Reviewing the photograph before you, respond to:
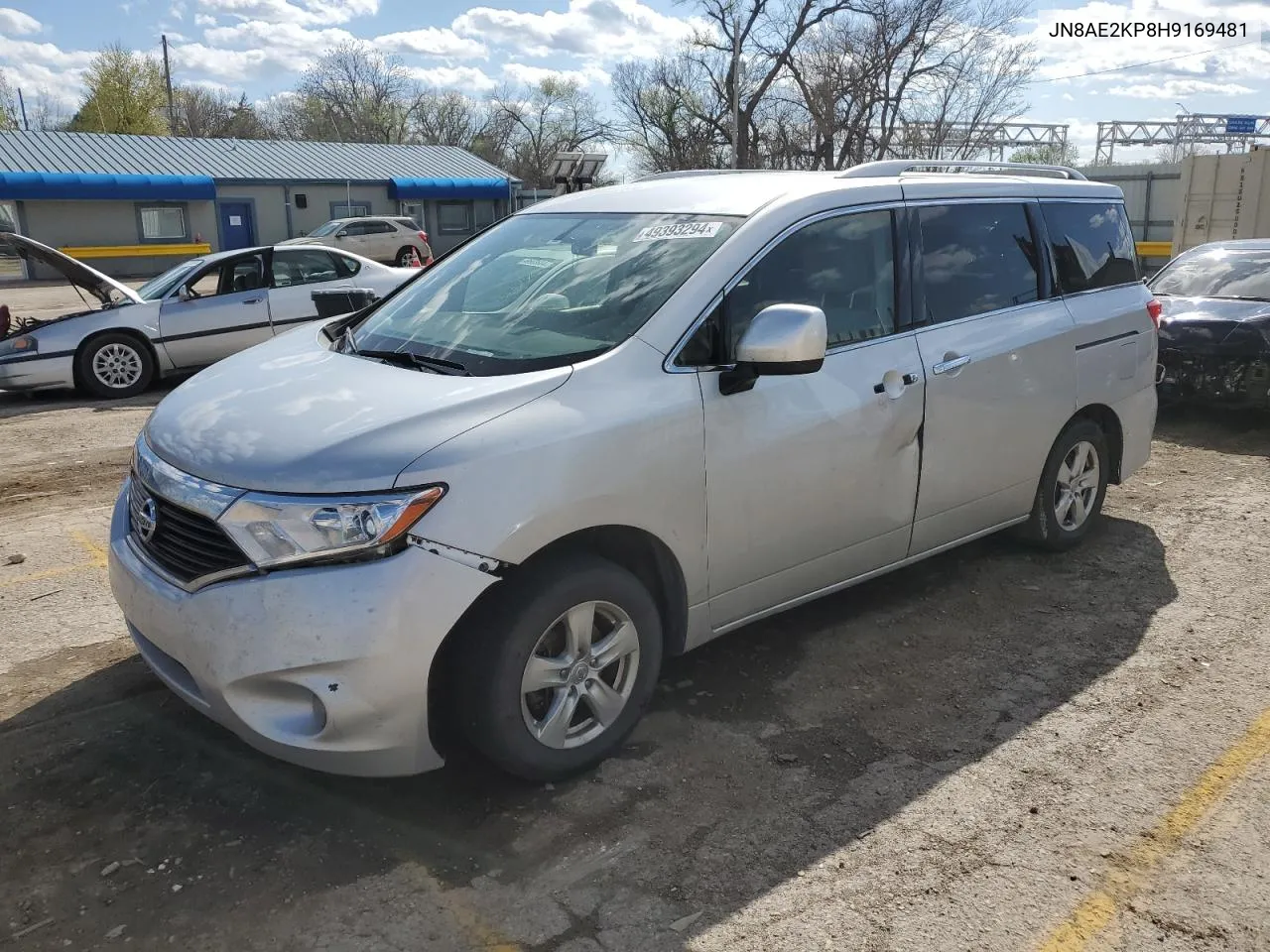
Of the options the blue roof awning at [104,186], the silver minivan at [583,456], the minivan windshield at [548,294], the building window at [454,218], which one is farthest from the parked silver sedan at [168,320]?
the building window at [454,218]

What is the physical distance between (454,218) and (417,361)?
39137mm

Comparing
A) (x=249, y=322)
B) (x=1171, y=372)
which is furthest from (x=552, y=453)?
(x=249, y=322)

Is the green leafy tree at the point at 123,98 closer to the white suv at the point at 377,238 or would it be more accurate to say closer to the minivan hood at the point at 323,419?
the white suv at the point at 377,238

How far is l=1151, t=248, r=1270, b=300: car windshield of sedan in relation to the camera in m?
8.87

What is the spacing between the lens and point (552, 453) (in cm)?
→ 298

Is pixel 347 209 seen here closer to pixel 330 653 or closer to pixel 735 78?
pixel 735 78

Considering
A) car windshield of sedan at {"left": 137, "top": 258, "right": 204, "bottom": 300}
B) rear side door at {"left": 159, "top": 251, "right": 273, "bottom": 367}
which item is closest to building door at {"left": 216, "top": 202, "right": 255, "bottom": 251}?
car windshield of sedan at {"left": 137, "top": 258, "right": 204, "bottom": 300}

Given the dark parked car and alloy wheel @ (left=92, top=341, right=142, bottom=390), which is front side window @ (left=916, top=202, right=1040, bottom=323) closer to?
the dark parked car

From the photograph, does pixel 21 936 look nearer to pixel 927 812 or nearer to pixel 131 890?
pixel 131 890

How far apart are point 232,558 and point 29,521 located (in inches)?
160

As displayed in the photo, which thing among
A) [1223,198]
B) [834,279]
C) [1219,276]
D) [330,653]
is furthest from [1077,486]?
[1223,198]

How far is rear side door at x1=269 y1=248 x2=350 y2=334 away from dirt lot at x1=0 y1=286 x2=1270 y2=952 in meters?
6.81

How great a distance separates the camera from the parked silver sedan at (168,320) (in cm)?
1006

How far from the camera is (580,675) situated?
3199 millimetres
